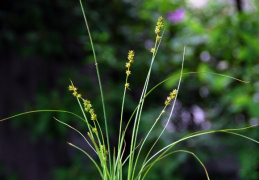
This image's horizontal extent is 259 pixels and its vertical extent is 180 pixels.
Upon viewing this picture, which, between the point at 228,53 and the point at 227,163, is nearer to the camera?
the point at 228,53

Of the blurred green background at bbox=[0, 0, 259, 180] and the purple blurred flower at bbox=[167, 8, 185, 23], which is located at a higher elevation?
→ the purple blurred flower at bbox=[167, 8, 185, 23]

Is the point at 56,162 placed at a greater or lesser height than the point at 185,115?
lesser

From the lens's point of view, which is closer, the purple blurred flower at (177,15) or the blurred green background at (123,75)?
the blurred green background at (123,75)

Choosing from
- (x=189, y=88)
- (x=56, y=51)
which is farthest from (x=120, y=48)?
(x=189, y=88)

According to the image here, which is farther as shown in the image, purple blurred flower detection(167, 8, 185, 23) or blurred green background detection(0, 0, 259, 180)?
purple blurred flower detection(167, 8, 185, 23)

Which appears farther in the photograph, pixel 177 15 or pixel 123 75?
pixel 123 75

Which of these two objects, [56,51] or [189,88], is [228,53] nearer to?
[189,88]

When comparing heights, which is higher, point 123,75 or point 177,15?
point 177,15

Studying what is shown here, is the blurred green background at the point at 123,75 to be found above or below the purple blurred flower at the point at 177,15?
below
